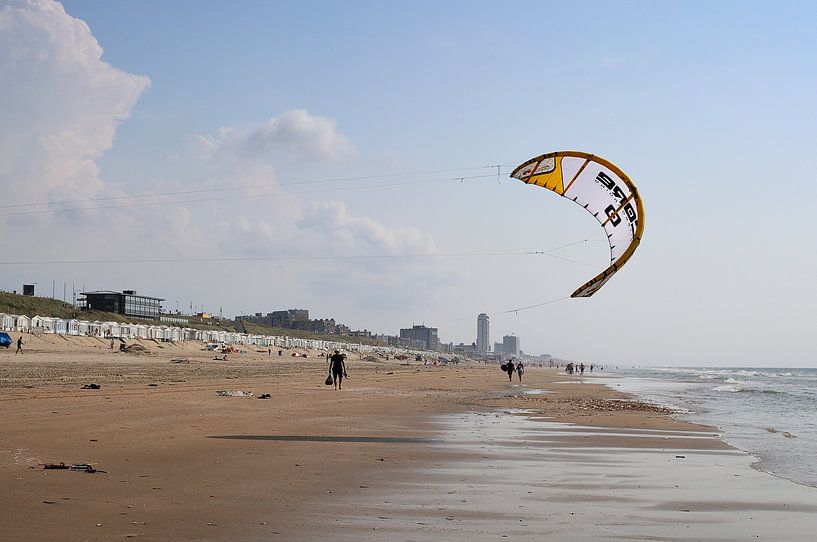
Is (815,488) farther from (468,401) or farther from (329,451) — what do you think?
(468,401)

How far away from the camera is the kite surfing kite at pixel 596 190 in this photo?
1709 cm

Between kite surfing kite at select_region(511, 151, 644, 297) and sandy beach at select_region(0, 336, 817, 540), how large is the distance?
476cm

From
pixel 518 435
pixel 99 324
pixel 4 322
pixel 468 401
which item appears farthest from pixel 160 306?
pixel 518 435

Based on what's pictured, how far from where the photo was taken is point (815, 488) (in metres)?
8.22

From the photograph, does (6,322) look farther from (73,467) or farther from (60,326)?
(73,467)

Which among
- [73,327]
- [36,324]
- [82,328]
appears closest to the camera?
[36,324]

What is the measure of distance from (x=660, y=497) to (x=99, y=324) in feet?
238

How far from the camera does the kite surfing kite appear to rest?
17.1 m

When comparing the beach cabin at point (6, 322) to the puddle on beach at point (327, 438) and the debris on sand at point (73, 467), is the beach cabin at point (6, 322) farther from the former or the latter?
the debris on sand at point (73, 467)

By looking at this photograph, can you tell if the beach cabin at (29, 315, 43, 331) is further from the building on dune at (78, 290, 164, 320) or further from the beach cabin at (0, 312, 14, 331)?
the building on dune at (78, 290, 164, 320)

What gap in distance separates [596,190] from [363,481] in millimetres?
12814

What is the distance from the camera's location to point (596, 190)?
18.6 m

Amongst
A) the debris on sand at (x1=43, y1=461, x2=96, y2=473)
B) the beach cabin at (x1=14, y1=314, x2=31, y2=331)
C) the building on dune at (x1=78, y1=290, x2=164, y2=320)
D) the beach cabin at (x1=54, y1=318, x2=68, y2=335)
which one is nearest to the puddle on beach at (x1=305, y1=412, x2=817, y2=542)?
the debris on sand at (x1=43, y1=461, x2=96, y2=473)

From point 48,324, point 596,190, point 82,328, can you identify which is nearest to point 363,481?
point 596,190
